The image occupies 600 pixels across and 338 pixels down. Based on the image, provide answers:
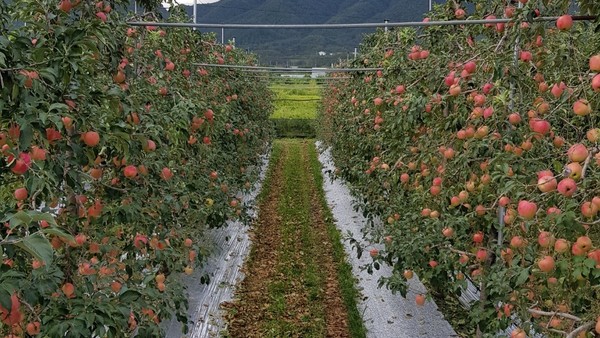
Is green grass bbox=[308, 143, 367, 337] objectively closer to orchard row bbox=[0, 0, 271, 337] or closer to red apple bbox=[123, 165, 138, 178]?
orchard row bbox=[0, 0, 271, 337]

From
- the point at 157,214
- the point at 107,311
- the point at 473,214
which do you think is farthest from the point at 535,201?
the point at 157,214

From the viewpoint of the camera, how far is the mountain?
44031 millimetres

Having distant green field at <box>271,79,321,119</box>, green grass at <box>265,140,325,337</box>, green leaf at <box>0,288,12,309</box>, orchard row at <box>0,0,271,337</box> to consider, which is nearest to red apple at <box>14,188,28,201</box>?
orchard row at <box>0,0,271,337</box>

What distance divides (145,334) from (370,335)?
273cm

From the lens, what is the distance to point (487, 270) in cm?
334

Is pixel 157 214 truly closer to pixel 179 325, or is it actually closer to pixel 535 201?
pixel 179 325

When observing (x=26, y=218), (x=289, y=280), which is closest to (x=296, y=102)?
(x=289, y=280)

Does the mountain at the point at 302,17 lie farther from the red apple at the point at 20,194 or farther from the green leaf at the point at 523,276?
the green leaf at the point at 523,276

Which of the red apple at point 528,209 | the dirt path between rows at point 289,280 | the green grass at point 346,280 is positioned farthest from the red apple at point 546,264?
the dirt path between rows at point 289,280

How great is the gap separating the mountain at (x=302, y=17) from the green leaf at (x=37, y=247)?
3901cm

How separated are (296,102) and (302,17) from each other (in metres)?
34.7

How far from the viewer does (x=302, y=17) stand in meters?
66.1

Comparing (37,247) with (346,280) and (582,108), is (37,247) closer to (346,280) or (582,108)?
(582,108)

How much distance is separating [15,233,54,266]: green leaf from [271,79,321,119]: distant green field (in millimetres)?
26647
